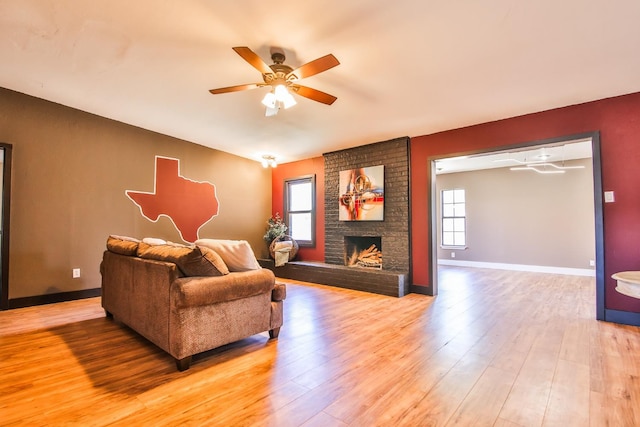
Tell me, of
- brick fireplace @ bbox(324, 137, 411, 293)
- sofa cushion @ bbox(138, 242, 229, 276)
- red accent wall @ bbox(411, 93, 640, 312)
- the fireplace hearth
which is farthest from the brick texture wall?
sofa cushion @ bbox(138, 242, 229, 276)

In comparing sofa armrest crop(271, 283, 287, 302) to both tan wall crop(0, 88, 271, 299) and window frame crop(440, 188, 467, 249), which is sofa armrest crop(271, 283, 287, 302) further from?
window frame crop(440, 188, 467, 249)

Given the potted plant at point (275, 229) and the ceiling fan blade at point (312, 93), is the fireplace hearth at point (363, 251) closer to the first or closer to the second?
the potted plant at point (275, 229)

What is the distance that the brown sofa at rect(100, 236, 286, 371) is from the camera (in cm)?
210

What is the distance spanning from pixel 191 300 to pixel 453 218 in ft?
25.2

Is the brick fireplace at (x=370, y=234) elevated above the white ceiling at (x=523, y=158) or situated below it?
below

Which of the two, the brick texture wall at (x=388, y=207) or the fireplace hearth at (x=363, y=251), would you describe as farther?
the fireplace hearth at (x=363, y=251)

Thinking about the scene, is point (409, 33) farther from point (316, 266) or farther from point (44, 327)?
point (44, 327)

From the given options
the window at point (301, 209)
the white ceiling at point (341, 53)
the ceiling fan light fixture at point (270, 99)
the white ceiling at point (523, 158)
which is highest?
the white ceiling at point (341, 53)

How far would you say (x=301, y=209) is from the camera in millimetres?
6562

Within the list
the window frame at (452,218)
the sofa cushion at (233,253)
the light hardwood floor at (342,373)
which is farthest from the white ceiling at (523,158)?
the sofa cushion at (233,253)

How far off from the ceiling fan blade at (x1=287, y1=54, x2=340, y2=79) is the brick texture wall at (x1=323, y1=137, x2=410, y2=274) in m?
2.85

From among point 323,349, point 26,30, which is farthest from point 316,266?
point 26,30

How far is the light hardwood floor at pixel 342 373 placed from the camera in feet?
5.32

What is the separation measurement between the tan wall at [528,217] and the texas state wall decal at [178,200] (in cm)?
639
